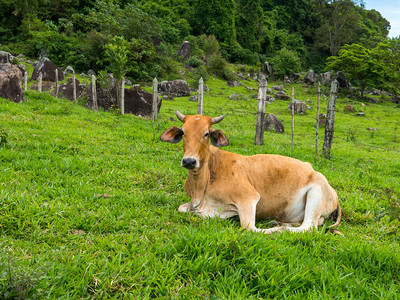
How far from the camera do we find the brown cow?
4105 millimetres

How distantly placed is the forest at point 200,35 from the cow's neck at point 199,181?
1390 centimetres

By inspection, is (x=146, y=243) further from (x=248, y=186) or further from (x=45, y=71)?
(x=45, y=71)

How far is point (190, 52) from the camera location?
46781 millimetres

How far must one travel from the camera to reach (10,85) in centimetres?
1162

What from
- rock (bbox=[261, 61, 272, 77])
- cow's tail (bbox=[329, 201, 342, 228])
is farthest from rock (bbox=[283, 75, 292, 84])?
cow's tail (bbox=[329, 201, 342, 228])

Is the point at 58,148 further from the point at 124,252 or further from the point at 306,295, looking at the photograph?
the point at 306,295

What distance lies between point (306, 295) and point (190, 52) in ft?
155

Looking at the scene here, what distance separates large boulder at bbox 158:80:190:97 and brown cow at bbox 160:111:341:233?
23.6 m

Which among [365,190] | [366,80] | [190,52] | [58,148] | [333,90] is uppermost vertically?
[190,52]

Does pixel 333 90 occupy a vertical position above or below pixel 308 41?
below

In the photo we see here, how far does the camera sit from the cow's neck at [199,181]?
4219 mm

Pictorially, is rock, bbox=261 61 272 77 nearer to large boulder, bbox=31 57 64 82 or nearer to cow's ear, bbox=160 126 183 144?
large boulder, bbox=31 57 64 82

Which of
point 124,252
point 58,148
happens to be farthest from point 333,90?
point 124,252

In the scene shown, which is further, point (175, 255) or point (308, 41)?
point (308, 41)
